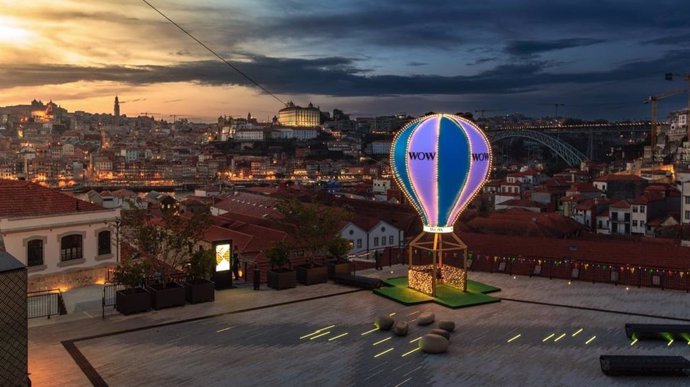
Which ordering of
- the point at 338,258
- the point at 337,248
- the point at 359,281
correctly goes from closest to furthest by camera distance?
the point at 359,281, the point at 337,248, the point at 338,258

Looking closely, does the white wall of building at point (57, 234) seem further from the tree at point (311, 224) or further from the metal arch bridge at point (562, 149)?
the metal arch bridge at point (562, 149)

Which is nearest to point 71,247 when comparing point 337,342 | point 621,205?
point 337,342

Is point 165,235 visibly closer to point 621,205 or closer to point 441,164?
point 441,164

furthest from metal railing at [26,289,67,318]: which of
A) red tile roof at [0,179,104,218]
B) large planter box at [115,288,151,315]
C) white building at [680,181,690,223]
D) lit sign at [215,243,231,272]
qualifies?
white building at [680,181,690,223]

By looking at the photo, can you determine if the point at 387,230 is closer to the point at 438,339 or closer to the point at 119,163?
the point at 438,339

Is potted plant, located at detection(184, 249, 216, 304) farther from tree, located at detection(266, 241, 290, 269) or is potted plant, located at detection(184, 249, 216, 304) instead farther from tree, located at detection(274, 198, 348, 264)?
tree, located at detection(274, 198, 348, 264)

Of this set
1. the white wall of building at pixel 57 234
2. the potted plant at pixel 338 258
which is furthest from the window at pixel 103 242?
the potted plant at pixel 338 258
